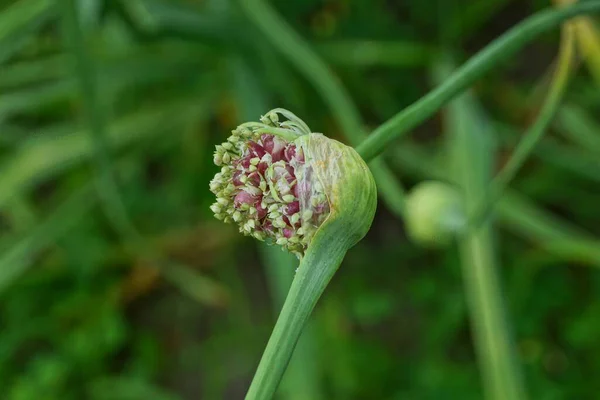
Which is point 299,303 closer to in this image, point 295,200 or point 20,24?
point 295,200

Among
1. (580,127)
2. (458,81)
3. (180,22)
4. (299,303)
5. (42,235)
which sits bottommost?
(299,303)

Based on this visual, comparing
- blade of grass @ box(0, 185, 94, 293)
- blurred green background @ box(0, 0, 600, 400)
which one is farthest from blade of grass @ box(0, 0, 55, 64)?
blade of grass @ box(0, 185, 94, 293)

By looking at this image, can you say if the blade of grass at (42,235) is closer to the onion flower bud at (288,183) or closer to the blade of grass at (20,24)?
the blade of grass at (20,24)

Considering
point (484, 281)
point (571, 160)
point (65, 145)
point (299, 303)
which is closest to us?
point (299, 303)

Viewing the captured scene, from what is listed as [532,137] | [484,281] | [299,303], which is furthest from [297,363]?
[299,303]

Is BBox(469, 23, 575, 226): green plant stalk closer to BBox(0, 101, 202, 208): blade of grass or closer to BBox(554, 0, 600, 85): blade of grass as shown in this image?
BBox(554, 0, 600, 85): blade of grass

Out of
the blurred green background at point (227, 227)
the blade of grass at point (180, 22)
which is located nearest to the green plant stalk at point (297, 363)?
the blurred green background at point (227, 227)

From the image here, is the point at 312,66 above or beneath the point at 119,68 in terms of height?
beneath
